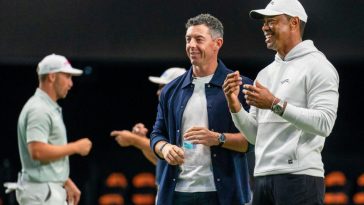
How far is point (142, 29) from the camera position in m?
7.59

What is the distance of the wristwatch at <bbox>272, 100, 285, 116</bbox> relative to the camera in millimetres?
3461

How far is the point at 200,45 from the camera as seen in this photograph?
13.4 feet

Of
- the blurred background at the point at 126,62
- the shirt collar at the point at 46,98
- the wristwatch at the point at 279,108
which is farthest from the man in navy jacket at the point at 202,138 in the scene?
the blurred background at the point at 126,62

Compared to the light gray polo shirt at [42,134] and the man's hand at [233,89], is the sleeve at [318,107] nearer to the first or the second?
the man's hand at [233,89]

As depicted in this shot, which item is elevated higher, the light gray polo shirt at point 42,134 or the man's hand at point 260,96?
the man's hand at point 260,96

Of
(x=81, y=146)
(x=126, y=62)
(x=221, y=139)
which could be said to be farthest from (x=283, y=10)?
(x=126, y=62)

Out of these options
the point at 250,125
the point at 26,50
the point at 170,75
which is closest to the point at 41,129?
the point at 170,75

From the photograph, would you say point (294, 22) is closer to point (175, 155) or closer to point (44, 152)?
point (175, 155)

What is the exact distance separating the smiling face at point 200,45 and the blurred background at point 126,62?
319 centimetres

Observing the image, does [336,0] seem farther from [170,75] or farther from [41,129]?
[41,129]

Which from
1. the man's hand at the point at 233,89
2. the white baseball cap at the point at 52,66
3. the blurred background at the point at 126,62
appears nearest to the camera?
the man's hand at the point at 233,89

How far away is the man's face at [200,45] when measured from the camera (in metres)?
4.07

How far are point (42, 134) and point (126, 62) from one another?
126 inches

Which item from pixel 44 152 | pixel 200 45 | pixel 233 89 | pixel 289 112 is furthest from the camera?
pixel 44 152
